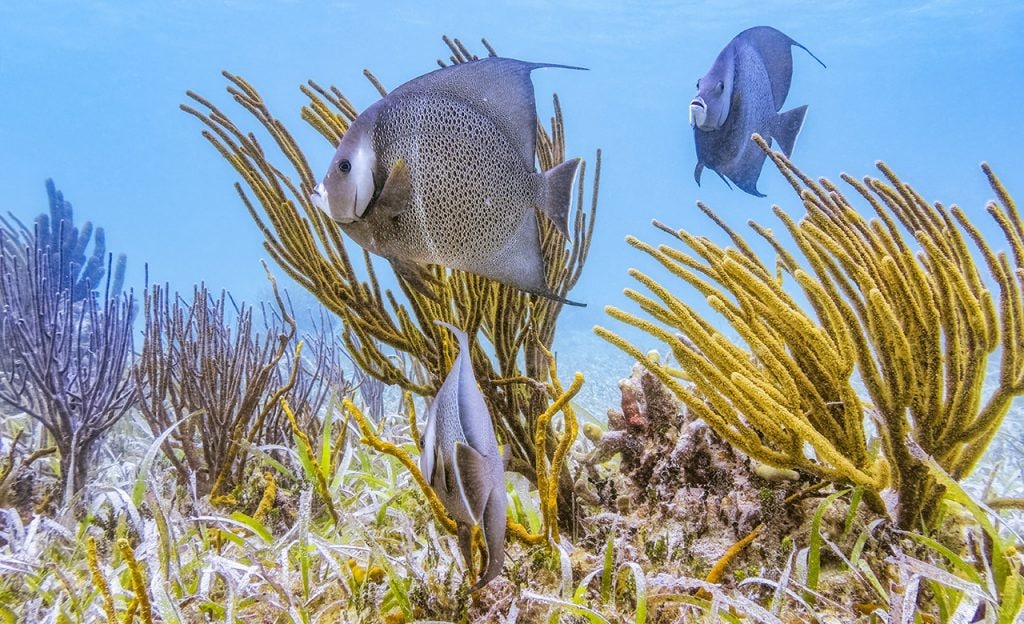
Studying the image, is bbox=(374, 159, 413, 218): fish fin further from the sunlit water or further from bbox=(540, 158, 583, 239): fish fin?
the sunlit water

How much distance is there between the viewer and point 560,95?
104188 millimetres

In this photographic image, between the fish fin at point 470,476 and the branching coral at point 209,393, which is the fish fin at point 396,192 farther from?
the branching coral at point 209,393

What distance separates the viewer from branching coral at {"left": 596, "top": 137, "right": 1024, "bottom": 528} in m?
1.52

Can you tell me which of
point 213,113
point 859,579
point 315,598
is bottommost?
point 315,598

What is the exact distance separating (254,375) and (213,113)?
145 cm

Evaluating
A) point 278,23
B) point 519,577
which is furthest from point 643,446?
point 278,23

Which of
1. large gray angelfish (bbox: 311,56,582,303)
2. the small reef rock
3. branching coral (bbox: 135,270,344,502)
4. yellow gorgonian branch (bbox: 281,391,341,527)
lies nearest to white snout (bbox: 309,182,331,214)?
large gray angelfish (bbox: 311,56,582,303)

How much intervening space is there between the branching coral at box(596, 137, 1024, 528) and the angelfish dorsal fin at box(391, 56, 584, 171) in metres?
0.51

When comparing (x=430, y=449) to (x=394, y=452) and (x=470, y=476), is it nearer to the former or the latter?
(x=470, y=476)

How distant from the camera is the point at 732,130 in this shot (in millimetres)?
2404

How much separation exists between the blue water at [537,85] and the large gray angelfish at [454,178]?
2981cm

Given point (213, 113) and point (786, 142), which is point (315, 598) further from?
point (786, 142)

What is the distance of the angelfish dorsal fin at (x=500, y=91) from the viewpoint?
149 cm

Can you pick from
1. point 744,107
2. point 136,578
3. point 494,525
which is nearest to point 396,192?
point 494,525
